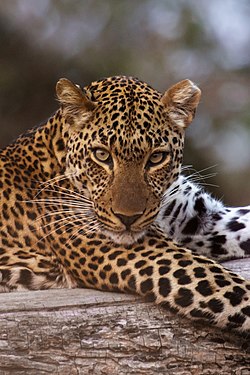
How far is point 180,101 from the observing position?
20.1 feet

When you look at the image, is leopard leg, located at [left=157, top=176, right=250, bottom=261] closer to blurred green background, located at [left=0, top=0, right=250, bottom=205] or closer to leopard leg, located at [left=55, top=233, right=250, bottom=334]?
leopard leg, located at [left=55, top=233, right=250, bottom=334]

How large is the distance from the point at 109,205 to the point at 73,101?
1.90 ft

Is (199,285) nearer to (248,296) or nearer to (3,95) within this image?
(248,296)

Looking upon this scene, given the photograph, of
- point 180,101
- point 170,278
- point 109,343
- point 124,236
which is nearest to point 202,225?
point 180,101

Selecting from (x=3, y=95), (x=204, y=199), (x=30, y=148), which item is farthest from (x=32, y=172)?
(x=3, y=95)

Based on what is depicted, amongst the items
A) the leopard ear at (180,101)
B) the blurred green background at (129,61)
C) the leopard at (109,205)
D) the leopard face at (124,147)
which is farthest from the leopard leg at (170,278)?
the blurred green background at (129,61)

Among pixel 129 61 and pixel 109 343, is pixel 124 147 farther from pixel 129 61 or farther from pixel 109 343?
pixel 129 61

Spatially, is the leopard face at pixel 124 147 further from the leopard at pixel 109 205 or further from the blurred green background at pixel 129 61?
the blurred green background at pixel 129 61

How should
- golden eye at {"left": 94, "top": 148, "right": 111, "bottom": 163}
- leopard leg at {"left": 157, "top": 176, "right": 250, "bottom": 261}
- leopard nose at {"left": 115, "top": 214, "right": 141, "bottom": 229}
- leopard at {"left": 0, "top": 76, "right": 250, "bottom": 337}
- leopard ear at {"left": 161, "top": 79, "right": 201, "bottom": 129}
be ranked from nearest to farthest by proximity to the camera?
1. leopard at {"left": 0, "top": 76, "right": 250, "bottom": 337}
2. leopard nose at {"left": 115, "top": 214, "right": 141, "bottom": 229}
3. golden eye at {"left": 94, "top": 148, "right": 111, "bottom": 163}
4. leopard ear at {"left": 161, "top": 79, "right": 201, "bottom": 129}
5. leopard leg at {"left": 157, "top": 176, "right": 250, "bottom": 261}

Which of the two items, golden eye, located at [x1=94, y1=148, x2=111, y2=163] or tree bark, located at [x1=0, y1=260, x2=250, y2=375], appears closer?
tree bark, located at [x1=0, y1=260, x2=250, y2=375]

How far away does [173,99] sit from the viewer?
6.14m

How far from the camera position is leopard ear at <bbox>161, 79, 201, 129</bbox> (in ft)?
20.1

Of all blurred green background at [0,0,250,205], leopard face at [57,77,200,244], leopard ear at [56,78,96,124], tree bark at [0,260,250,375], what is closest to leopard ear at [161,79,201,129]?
leopard face at [57,77,200,244]

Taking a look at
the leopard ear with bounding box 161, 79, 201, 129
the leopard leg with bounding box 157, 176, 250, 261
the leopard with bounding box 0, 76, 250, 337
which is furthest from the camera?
the leopard leg with bounding box 157, 176, 250, 261
